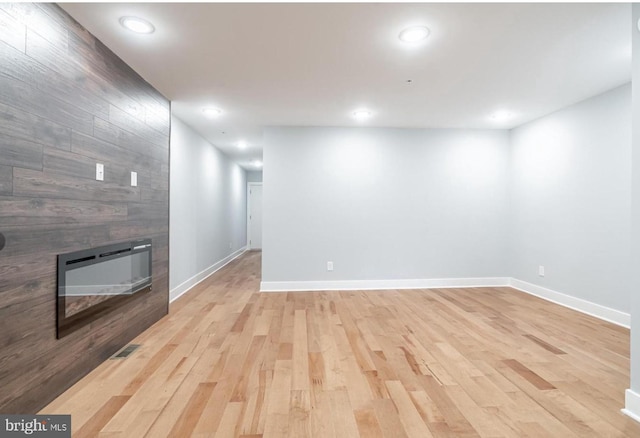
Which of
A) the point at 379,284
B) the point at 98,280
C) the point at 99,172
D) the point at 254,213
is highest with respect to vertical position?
the point at 99,172

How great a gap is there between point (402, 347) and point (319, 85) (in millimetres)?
2485

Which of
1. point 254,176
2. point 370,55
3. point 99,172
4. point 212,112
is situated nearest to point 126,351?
point 99,172

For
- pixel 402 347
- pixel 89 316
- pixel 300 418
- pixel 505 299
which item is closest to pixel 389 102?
pixel 402 347

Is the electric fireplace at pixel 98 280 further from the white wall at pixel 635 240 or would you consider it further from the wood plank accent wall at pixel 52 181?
the white wall at pixel 635 240

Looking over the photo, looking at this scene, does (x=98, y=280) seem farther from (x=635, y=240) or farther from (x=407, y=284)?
(x=407, y=284)

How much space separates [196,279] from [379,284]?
2814 mm

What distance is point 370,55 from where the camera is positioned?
242cm

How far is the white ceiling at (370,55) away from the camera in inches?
75.6

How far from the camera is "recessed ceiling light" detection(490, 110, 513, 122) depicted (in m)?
3.84

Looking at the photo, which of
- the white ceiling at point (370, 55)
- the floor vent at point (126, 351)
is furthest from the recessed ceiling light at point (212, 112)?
the floor vent at point (126, 351)

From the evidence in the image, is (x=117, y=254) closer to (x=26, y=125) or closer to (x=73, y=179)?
(x=73, y=179)

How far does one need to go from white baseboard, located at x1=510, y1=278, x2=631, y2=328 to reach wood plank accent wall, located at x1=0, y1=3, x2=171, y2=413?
15.2ft

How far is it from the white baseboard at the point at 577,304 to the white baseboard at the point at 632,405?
184cm

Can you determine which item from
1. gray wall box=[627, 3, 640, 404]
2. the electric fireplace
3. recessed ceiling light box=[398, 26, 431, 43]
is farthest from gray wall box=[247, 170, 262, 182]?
gray wall box=[627, 3, 640, 404]
